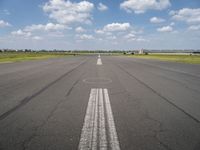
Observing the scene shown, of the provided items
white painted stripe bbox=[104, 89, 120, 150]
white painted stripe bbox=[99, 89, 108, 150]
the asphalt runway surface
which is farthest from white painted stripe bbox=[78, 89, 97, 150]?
white painted stripe bbox=[104, 89, 120, 150]

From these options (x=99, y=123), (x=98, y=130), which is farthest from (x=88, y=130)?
(x=99, y=123)

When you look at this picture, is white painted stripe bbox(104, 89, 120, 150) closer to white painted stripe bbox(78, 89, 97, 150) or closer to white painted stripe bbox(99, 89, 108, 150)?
white painted stripe bbox(99, 89, 108, 150)

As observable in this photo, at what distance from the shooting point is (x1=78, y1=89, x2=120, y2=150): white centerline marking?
3.04 meters

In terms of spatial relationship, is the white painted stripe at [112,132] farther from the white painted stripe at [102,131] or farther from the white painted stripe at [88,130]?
the white painted stripe at [88,130]

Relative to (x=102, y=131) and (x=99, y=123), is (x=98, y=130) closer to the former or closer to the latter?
(x=102, y=131)

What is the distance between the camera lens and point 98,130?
3641 millimetres

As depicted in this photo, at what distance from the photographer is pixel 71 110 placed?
16.1 ft

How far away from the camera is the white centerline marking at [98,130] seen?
3.04 metres

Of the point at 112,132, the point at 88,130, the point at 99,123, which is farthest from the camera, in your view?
the point at 99,123

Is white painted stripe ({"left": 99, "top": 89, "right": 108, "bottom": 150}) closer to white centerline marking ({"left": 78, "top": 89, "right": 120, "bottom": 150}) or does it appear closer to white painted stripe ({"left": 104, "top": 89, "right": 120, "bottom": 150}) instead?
white centerline marking ({"left": 78, "top": 89, "right": 120, "bottom": 150})

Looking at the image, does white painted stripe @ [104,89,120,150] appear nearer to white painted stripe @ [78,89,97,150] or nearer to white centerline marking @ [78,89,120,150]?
white centerline marking @ [78,89,120,150]

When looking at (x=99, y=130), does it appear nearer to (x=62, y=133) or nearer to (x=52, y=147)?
(x=62, y=133)

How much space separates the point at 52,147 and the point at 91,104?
8.49 feet

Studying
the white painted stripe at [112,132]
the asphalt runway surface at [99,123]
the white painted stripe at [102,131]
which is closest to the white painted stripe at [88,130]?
the asphalt runway surface at [99,123]
